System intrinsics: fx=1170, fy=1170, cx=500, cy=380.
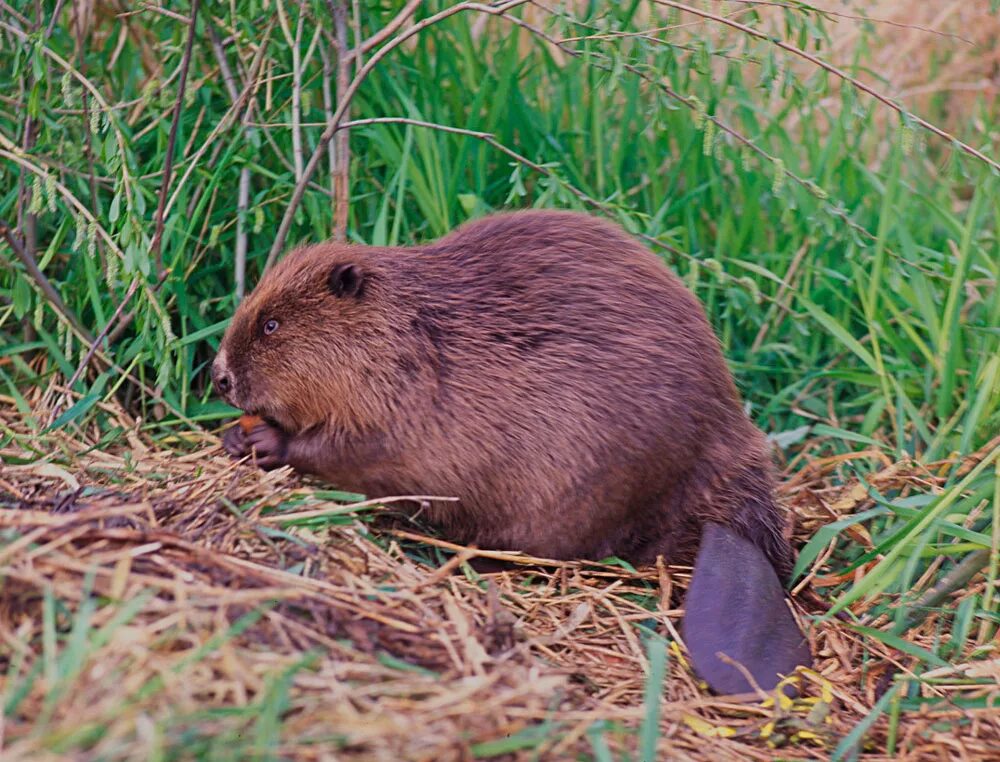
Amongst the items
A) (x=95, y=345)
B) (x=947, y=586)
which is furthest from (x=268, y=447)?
(x=947, y=586)

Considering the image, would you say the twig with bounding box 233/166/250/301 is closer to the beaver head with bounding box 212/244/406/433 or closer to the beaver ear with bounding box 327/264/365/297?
the beaver head with bounding box 212/244/406/433

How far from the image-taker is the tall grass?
3082 millimetres

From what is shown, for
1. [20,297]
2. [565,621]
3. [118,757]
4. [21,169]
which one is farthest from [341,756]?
[21,169]

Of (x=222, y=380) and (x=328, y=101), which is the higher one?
(x=328, y=101)

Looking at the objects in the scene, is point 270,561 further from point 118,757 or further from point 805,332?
point 805,332

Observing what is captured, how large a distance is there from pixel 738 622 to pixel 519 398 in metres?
0.75

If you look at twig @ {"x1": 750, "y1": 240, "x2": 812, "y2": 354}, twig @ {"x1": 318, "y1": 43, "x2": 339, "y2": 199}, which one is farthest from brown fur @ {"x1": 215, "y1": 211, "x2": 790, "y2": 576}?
twig @ {"x1": 750, "y1": 240, "x2": 812, "y2": 354}

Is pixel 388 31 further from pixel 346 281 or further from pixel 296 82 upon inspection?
pixel 346 281

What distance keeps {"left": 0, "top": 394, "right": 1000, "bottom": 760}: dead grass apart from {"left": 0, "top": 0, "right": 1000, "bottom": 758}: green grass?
38 centimetres

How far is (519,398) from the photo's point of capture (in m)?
2.87

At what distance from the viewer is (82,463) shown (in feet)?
9.42

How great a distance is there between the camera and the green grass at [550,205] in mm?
3047

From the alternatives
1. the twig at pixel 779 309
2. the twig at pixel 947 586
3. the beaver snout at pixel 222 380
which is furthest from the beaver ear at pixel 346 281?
the twig at pixel 947 586

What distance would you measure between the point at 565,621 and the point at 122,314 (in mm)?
1546
